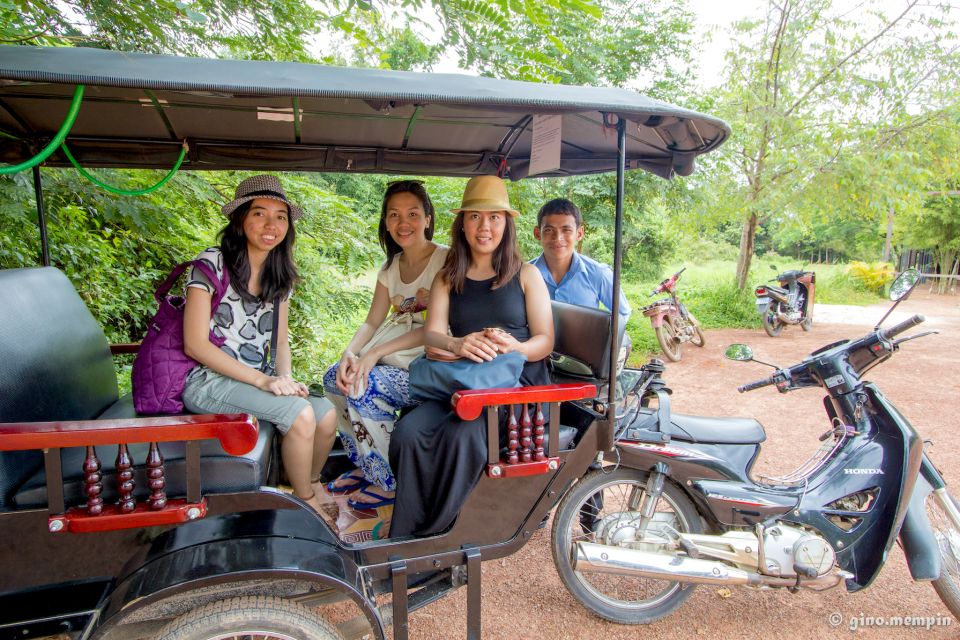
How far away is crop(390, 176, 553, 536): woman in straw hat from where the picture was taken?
6.82 ft

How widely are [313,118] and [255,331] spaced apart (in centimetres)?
102

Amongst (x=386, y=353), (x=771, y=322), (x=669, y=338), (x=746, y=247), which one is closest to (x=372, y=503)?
(x=386, y=353)

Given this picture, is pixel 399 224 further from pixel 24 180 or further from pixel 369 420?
pixel 24 180

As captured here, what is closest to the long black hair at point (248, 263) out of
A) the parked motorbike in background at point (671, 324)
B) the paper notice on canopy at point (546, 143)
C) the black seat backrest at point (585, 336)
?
the paper notice on canopy at point (546, 143)

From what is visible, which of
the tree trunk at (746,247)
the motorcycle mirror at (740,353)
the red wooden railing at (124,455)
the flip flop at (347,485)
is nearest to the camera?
the red wooden railing at (124,455)

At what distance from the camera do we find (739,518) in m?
2.38

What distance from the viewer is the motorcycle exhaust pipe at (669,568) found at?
7.43 feet

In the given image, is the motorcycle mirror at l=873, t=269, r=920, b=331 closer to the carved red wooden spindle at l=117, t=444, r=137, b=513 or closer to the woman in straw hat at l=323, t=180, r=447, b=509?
the woman in straw hat at l=323, t=180, r=447, b=509

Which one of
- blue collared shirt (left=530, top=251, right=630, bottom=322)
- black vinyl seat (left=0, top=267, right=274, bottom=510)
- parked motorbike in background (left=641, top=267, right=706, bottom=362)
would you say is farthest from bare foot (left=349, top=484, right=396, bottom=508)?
parked motorbike in background (left=641, top=267, right=706, bottom=362)

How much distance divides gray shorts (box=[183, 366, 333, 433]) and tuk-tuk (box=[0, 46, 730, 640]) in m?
0.08

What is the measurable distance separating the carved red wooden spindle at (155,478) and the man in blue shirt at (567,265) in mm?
2098

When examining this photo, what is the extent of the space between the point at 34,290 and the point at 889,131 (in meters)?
10.4

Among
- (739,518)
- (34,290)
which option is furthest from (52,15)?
(739,518)

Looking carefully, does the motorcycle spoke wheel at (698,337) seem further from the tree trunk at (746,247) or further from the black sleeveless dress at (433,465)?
the black sleeveless dress at (433,465)
